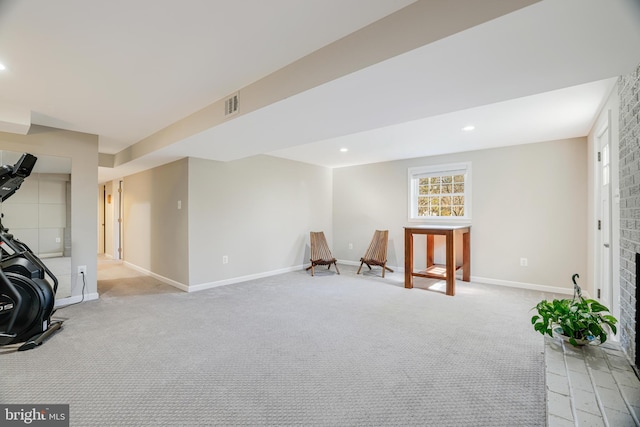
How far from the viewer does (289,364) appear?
7.22 ft

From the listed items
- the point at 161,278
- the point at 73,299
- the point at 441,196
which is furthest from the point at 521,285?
the point at 73,299

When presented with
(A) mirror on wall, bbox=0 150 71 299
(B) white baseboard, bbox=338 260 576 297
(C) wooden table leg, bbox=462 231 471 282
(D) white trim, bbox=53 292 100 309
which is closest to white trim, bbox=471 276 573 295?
(B) white baseboard, bbox=338 260 576 297

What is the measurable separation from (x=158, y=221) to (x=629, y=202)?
18.8ft

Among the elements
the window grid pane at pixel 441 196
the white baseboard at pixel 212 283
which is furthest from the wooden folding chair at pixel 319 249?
the window grid pane at pixel 441 196

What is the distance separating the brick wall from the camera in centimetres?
172

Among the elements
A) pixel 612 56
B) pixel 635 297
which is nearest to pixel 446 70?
pixel 612 56

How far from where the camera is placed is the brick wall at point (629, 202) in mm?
1716

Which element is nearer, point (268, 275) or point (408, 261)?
point (408, 261)

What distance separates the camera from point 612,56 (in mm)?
1576

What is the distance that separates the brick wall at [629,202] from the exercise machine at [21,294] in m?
4.33

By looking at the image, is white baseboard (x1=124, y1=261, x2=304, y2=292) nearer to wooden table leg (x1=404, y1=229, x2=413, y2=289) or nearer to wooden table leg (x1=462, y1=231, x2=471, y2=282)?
wooden table leg (x1=404, y1=229, x2=413, y2=289)

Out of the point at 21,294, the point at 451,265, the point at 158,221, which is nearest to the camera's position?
the point at 21,294

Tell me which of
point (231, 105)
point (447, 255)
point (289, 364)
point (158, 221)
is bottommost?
point (289, 364)

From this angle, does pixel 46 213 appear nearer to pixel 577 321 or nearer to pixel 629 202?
pixel 577 321
